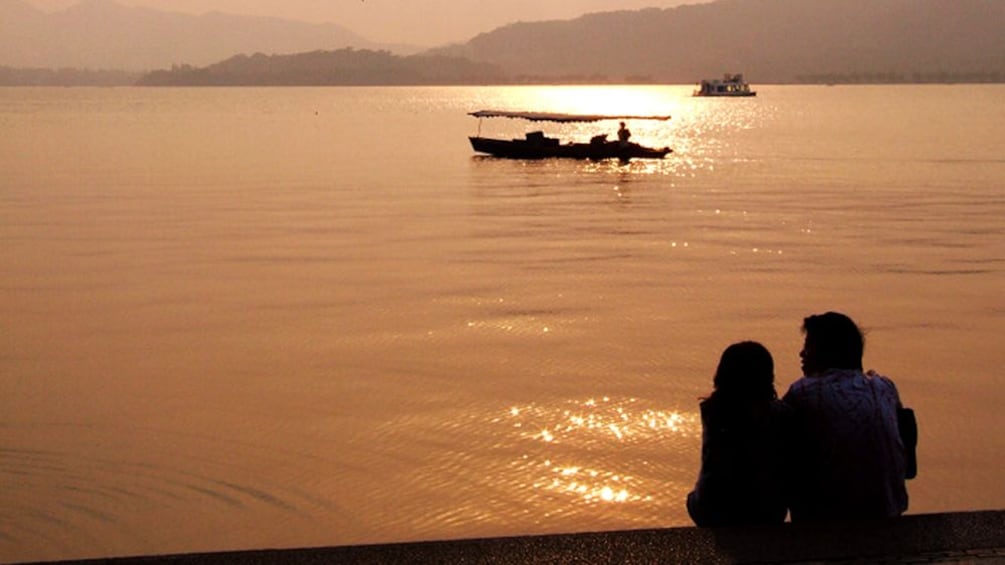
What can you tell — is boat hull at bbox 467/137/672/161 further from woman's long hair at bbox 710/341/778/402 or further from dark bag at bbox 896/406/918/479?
woman's long hair at bbox 710/341/778/402

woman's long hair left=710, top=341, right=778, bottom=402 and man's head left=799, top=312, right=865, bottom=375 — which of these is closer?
woman's long hair left=710, top=341, right=778, bottom=402

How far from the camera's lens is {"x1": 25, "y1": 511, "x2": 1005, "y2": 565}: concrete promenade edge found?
5965 mm

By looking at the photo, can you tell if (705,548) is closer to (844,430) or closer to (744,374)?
(744,374)

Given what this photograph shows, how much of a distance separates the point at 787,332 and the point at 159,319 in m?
8.37

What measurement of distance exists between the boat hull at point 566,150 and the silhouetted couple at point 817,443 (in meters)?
47.2

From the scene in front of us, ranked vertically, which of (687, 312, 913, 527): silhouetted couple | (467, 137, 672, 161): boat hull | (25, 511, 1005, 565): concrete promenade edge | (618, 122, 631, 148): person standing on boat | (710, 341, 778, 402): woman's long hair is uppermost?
(710, 341, 778, 402): woman's long hair

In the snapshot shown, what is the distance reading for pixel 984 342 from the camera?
16.8 m

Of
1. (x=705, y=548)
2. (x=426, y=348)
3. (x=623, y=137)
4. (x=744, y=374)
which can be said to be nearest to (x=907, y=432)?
(x=744, y=374)

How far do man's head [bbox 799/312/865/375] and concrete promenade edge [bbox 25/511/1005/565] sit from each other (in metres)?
0.76

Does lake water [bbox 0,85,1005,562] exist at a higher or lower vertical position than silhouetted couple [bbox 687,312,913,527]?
lower

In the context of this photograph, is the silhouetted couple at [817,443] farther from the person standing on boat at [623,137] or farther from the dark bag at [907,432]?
the person standing on boat at [623,137]

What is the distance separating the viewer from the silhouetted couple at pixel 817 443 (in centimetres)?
631

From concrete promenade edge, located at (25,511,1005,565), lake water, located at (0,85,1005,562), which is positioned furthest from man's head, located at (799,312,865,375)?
lake water, located at (0,85,1005,562)

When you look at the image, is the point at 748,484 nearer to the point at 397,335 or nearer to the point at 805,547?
the point at 805,547
